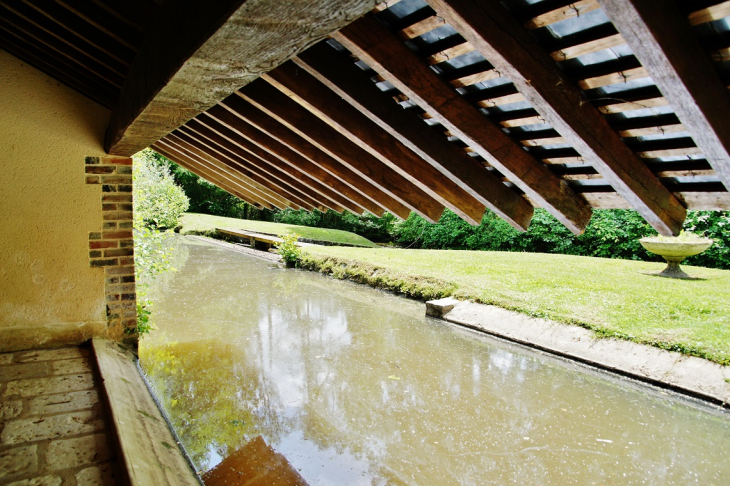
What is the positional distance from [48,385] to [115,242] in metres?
1.35

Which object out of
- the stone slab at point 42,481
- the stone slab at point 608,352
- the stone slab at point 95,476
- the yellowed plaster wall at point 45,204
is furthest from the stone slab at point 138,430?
the stone slab at point 608,352

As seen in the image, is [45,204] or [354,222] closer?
[45,204]

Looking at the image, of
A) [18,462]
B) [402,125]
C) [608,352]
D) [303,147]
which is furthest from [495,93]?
[608,352]

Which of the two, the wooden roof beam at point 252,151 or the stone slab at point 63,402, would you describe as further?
the wooden roof beam at point 252,151

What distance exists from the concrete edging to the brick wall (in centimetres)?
437

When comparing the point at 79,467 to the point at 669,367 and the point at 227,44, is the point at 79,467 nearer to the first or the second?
the point at 227,44

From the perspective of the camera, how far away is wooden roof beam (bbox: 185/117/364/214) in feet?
11.1

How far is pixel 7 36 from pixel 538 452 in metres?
4.85

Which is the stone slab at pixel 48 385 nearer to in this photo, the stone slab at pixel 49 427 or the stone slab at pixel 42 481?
the stone slab at pixel 49 427

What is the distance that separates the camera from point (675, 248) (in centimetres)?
779

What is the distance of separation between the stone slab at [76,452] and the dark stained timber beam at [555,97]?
2.57 m

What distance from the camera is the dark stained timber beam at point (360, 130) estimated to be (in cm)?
213

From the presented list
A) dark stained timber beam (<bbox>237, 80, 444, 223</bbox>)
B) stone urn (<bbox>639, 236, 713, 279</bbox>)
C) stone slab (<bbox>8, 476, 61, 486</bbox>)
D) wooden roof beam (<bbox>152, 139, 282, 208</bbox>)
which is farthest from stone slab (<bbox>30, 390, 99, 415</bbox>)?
stone urn (<bbox>639, 236, 713, 279</bbox>)

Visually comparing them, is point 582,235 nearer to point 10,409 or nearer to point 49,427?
point 49,427
